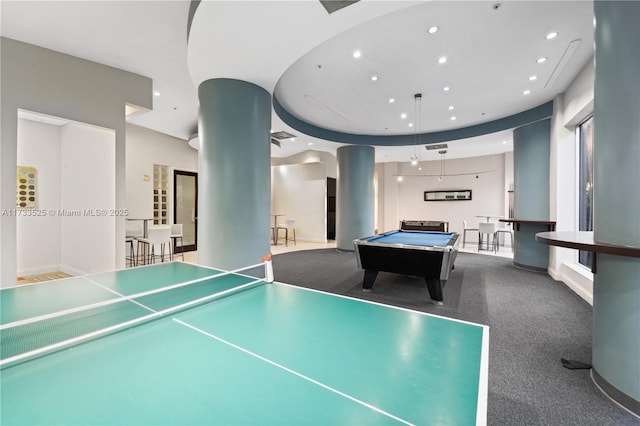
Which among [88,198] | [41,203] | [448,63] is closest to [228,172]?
[88,198]

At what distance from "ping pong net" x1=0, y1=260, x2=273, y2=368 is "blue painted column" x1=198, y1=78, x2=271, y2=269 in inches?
74.0

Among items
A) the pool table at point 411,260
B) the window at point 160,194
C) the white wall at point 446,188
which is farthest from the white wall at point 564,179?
the window at point 160,194

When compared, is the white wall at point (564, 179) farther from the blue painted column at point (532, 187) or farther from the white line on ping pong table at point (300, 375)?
the white line on ping pong table at point (300, 375)

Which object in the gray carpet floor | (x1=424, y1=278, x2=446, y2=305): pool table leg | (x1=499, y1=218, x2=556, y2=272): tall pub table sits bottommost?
the gray carpet floor

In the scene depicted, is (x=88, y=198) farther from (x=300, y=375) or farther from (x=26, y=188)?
(x=300, y=375)

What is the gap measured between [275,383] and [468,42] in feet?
13.3

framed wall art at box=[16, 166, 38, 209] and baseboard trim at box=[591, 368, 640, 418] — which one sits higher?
framed wall art at box=[16, 166, 38, 209]

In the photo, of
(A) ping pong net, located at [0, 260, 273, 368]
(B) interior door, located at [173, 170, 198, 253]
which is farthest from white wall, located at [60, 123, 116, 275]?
(A) ping pong net, located at [0, 260, 273, 368]

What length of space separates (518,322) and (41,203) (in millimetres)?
7675

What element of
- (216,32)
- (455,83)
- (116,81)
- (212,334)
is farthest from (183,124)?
(212,334)

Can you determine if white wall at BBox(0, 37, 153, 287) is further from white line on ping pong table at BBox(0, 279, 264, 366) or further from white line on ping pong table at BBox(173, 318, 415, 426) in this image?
white line on ping pong table at BBox(173, 318, 415, 426)

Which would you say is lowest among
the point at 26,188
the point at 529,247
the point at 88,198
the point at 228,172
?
the point at 529,247

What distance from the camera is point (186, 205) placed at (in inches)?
320

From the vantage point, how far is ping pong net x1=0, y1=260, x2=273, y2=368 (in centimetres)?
96
